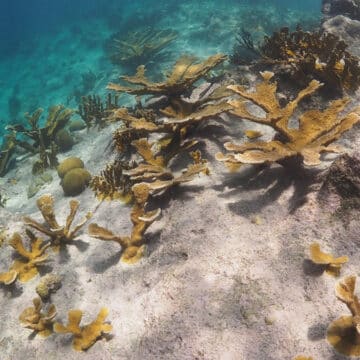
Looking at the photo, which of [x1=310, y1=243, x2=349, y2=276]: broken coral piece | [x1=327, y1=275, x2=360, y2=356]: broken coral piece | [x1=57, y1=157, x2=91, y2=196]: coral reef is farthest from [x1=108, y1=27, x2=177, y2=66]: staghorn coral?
[x1=327, y1=275, x2=360, y2=356]: broken coral piece

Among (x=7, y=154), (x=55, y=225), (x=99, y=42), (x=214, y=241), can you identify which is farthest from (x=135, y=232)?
(x=99, y=42)

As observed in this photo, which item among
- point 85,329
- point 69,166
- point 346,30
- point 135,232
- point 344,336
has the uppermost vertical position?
point 346,30

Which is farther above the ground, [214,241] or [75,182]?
[214,241]

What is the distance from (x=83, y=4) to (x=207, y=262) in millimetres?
43073

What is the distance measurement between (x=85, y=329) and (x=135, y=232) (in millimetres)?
1110

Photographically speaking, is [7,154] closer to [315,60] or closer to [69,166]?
[69,166]

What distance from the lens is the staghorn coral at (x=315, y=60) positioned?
4.96 metres

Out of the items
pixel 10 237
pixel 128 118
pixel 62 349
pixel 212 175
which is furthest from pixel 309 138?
pixel 10 237

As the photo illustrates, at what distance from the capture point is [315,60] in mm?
4988

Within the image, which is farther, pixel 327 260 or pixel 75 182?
pixel 75 182

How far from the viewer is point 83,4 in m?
39.3

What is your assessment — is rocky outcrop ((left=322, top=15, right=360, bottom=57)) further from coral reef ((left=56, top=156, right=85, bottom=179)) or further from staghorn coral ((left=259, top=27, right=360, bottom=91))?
coral reef ((left=56, top=156, right=85, bottom=179))

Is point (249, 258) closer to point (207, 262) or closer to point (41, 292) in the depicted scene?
point (207, 262)

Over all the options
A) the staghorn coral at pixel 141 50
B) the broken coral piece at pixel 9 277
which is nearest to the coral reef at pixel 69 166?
the broken coral piece at pixel 9 277
